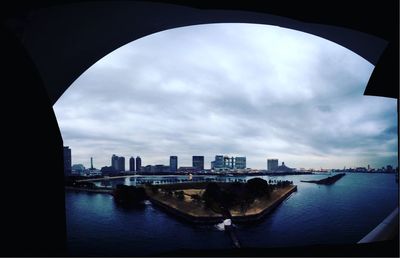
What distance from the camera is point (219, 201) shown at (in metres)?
56.0

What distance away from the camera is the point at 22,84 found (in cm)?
504

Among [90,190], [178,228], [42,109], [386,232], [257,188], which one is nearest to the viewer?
[42,109]

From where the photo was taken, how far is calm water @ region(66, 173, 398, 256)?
48188mm

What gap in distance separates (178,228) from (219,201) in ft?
34.2

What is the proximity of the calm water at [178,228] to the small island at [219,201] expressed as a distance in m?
1.99

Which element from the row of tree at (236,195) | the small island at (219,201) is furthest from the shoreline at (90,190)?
the row of tree at (236,195)

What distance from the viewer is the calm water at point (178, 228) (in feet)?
158

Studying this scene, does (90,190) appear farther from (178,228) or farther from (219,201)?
(219,201)

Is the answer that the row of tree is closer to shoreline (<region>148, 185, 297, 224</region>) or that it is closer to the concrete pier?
shoreline (<region>148, 185, 297, 224</region>)

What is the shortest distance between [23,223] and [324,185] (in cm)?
14271

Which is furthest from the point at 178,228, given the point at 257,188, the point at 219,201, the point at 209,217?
the point at 257,188

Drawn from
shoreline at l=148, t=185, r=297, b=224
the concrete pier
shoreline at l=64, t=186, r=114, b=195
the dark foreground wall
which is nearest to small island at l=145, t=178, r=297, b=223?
shoreline at l=148, t=185, r=297, b=224

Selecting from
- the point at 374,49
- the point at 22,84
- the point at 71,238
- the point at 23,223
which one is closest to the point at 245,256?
the point at 23,223

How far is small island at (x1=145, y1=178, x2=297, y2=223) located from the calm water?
6.53 ft
